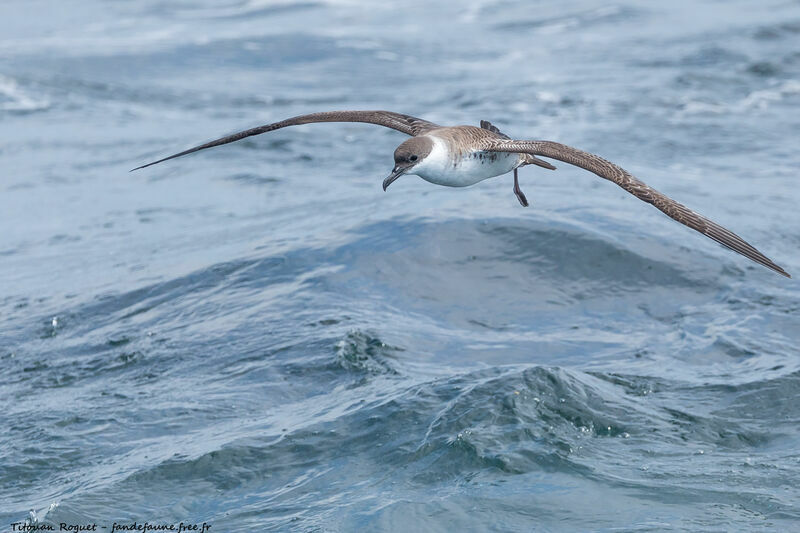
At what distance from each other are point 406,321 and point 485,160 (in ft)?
12.9

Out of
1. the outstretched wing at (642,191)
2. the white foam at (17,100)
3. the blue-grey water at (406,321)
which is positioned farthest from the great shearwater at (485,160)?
the white foam at (17,100)

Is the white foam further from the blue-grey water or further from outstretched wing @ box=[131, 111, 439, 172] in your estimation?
outstretched wing @ box=[131, 111, 439, 172]

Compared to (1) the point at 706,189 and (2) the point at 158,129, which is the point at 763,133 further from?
(2) the point at 158,129

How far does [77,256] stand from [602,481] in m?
9.91

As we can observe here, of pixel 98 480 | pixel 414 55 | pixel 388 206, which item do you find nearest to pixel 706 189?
pixel 388 206

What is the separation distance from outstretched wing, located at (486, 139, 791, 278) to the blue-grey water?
2.53 m

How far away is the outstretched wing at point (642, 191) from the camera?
25.3ft

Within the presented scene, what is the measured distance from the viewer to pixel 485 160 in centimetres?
916

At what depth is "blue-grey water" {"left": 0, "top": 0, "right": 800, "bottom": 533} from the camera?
9484 millimetres

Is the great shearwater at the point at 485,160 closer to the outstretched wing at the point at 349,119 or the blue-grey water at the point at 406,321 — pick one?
the outstretched wing at the point at 349,119

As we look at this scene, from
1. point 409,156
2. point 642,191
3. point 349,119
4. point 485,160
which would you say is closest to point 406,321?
point 349,119

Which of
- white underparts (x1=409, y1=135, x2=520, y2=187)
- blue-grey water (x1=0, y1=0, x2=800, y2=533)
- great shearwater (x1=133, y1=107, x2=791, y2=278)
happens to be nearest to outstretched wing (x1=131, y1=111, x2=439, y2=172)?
great shearwater (x1=133, y1=107, x2=791, y2=278)

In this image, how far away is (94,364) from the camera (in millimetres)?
12234

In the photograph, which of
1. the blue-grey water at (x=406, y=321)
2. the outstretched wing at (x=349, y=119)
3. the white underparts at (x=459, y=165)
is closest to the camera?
the white underparts at (x=459, y=165)
